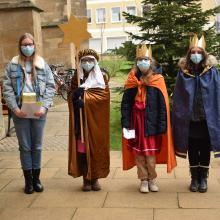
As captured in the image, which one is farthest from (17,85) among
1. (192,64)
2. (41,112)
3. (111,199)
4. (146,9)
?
(146,9)

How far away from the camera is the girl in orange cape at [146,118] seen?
5.92 meters

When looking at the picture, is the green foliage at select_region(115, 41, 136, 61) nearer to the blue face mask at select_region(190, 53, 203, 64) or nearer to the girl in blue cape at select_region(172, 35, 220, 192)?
the girl in blue cape at select_region(172, 35, 220, 192)

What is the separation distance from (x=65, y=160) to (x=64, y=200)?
2.24m

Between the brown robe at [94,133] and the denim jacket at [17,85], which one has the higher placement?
the denim jacket at [17,85]

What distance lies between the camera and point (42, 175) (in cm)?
722

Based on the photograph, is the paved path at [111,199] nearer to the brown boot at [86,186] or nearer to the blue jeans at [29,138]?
the brown boot at [86,186]

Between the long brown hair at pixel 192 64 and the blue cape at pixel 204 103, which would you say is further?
the long brown hair at pixel 192 64

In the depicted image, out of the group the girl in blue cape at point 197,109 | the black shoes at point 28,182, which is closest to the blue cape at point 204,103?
the girl in blue cape at point 197,109

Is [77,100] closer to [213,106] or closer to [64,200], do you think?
[64,200]

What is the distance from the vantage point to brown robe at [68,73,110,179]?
6.07m

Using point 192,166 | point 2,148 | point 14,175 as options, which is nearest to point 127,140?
point 192,166

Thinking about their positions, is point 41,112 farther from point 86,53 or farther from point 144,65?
point 144,65

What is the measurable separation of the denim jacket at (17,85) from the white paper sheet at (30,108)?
0.32 feet

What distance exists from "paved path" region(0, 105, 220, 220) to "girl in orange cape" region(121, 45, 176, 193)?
1.23ft
